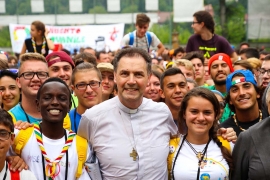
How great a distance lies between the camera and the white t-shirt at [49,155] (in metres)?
4.12

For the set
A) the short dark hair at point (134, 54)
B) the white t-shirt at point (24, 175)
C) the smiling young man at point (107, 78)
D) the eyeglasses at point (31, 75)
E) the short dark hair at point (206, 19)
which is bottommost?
the white t-shirt at point (24, 175)

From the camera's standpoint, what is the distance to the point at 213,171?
437 centimetres

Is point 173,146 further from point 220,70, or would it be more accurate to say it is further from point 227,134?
point 220,70

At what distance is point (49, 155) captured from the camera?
414cm

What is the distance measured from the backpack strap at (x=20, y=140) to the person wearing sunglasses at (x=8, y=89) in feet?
6.34

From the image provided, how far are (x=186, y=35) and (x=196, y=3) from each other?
27.8 ft

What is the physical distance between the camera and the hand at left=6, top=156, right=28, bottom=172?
4.03 meters

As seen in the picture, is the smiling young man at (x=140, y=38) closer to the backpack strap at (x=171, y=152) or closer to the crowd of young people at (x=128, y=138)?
the crowd of young people at (x=128, y=138)

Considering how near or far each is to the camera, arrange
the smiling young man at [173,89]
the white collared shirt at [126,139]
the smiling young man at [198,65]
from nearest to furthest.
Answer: the white collared shirt at [126,139] < the smiling young man at [173,89] < the smiling young man at [198,65]

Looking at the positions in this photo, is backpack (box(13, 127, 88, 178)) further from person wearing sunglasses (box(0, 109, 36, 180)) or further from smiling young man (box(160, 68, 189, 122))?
smiling young man (box(160, 68, 189, 122))

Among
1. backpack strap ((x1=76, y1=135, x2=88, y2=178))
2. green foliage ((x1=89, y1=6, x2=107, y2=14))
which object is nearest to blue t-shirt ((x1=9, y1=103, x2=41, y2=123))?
backpack strap ((x1=76, y1=135, x2=88, y2=178))

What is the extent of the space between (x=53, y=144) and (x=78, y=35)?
658 inches

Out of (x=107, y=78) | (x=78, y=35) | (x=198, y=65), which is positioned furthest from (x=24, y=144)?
(x=78, y=35)

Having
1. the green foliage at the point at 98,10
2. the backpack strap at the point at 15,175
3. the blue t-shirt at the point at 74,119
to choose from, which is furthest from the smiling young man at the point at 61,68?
the green foliage at the point at 98,10
